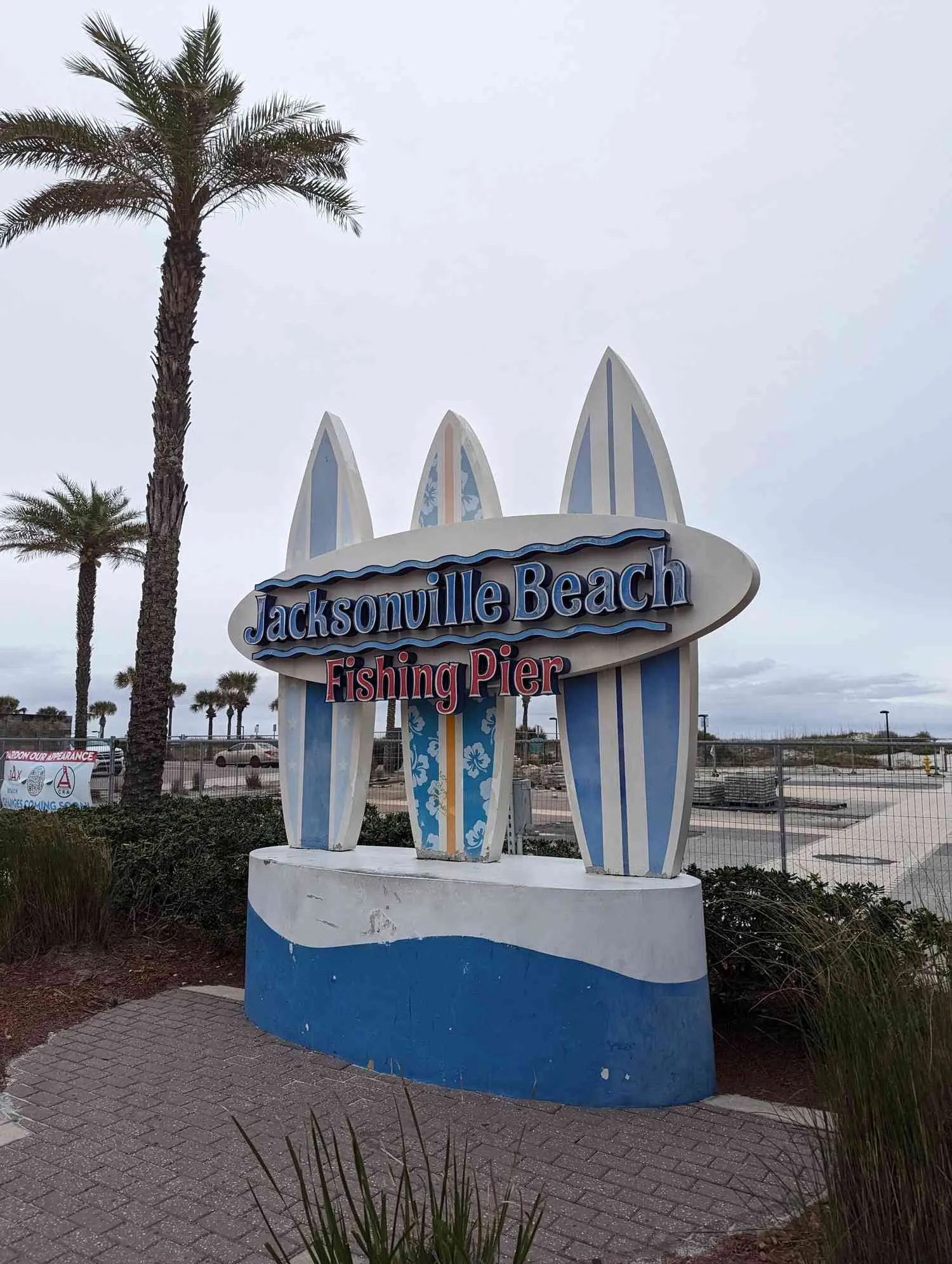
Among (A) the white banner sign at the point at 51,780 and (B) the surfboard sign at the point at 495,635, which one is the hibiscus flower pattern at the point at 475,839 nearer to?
(B) the surfboard sign at the point at 495,635

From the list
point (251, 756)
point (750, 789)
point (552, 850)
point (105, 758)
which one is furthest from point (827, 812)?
point (251, 756)

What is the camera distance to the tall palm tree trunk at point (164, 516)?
11758mm

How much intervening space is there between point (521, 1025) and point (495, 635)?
231 centimetres

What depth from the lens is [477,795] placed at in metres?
6.11

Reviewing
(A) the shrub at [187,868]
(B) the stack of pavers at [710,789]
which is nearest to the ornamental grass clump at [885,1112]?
(A) the shrub at [187,868]

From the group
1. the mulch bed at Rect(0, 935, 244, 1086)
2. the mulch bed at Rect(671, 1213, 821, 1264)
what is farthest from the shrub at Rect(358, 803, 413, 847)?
the mulch bed at Rect(671, 1213, 821, 1264)

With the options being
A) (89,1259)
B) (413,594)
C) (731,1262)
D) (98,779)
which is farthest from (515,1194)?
(98,779)

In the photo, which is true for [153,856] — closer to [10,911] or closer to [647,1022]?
[10,911]

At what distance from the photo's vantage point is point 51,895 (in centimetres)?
765

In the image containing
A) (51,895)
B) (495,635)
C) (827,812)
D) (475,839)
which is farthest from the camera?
(827,812)

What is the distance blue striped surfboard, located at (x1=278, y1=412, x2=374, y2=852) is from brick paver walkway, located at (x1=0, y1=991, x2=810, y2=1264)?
1.57 metres

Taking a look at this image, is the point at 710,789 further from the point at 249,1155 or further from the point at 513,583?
the point at 249,1155

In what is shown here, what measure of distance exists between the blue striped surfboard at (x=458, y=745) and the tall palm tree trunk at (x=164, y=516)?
20.8 ft

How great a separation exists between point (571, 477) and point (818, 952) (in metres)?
3.16
